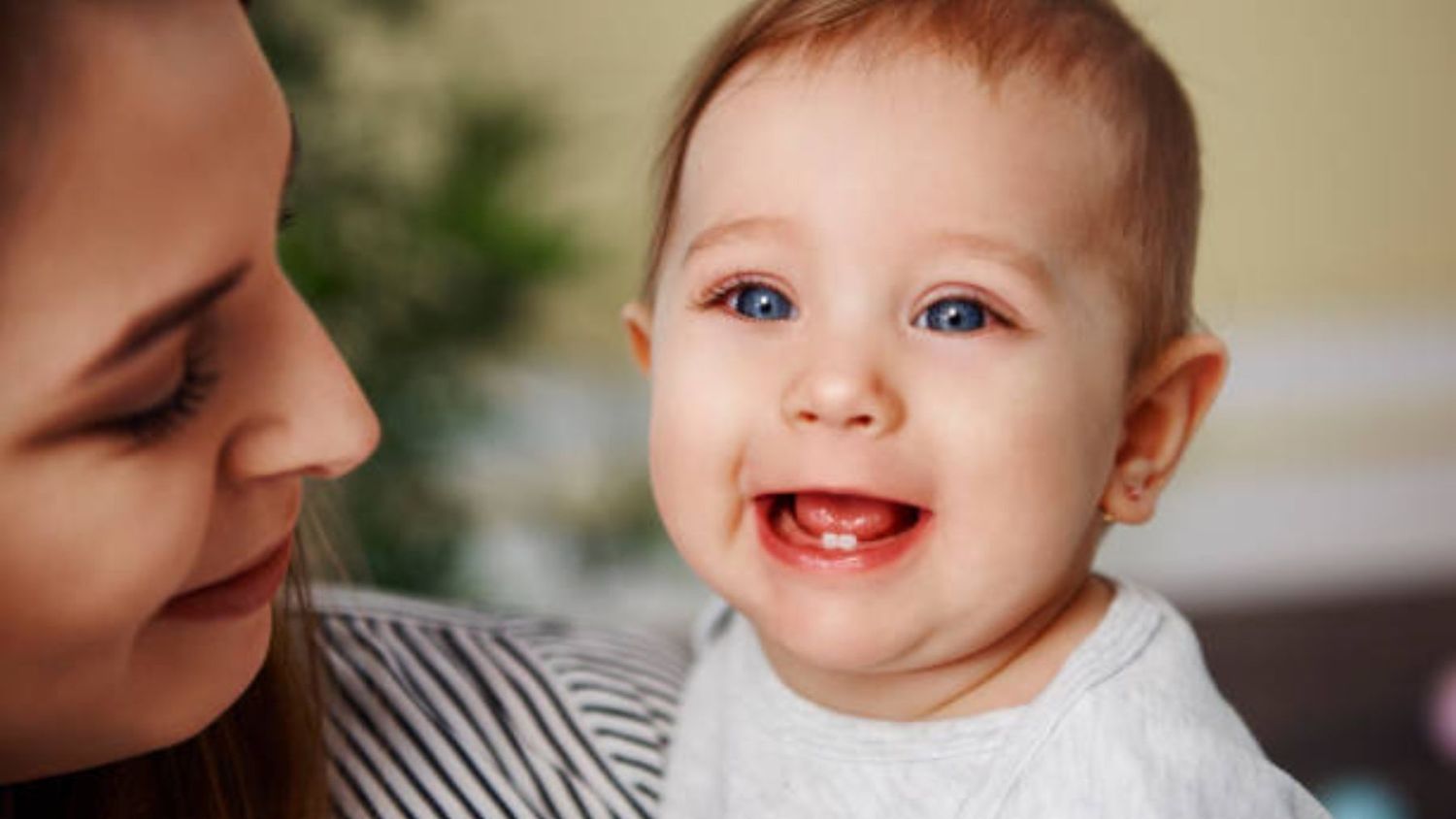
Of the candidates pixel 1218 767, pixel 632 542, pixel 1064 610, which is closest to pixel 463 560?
pixel 632 542

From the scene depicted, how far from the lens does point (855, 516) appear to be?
1156 mm

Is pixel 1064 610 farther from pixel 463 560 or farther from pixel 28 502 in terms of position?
pixel 463 560

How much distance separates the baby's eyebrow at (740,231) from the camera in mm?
1177

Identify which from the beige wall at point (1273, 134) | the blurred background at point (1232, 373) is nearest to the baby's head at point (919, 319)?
the blurred background at point (1232, 373)

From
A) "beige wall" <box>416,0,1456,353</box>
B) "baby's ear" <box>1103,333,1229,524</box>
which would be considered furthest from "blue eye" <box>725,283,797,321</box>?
"beige wall" <box>416,0,1456,353</box>

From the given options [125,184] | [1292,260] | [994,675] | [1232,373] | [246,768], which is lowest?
[1232,373]

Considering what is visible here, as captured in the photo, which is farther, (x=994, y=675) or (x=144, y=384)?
(x=994, y=675)

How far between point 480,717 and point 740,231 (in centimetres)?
45

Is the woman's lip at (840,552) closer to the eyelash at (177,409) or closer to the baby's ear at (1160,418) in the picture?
the baby's ear at (1160,418)

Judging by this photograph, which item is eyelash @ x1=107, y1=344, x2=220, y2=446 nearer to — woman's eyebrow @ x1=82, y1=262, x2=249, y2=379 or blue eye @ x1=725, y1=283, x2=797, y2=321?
woman's eyebrow @ x1=82, y1=262, x2=249, y2=379

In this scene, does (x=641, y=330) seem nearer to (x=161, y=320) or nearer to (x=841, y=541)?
(x=841, y=541)

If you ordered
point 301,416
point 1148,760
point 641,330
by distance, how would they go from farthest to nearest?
1. point 641,330
2. point 1148,760
3. point 301,416

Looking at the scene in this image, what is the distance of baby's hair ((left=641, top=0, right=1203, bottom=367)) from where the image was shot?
1174 mm

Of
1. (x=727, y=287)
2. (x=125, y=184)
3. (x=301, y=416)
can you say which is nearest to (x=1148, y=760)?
(x=727, y=287)
